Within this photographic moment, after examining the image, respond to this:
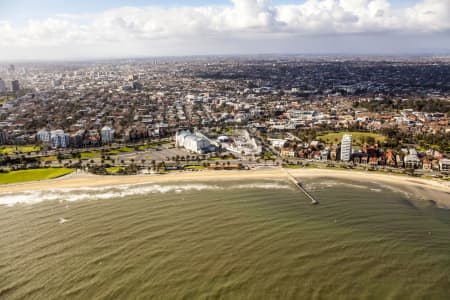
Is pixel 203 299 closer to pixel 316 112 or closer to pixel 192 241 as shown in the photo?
pixel 192 241

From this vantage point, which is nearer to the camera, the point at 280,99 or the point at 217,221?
the point at 217,221

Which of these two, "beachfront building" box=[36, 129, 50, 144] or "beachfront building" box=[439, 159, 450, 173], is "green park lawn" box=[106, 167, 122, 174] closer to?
"beachfront building" box=[36, 129, 50, 144]

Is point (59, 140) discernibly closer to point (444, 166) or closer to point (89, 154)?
point (89, 154)

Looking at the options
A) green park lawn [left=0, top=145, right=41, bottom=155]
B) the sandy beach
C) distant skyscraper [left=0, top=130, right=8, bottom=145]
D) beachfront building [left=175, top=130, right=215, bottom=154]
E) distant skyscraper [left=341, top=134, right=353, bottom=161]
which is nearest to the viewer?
the sandy beach

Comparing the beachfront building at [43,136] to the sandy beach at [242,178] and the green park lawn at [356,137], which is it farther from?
the green park lawn at [356,137]

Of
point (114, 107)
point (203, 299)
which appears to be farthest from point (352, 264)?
point (114, 107)

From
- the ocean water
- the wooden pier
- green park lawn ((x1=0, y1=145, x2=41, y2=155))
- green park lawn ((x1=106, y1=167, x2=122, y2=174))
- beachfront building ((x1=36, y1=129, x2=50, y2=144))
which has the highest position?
beachfront building ((x1=36, y1=129, x2=50, y2=144))

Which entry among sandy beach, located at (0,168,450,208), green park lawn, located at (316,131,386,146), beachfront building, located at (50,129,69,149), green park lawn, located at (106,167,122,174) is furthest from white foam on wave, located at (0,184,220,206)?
green park lawn, located at (316,131,386,146)

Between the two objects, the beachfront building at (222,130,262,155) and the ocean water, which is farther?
the beachfront building at (222,130,262,155)
